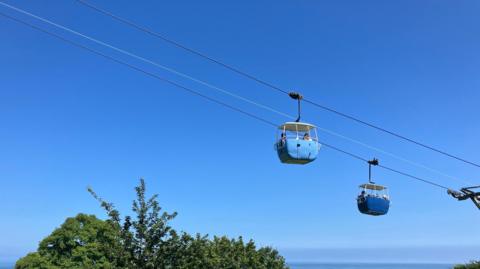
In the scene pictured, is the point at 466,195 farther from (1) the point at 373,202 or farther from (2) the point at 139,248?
(2) the point at 139,248

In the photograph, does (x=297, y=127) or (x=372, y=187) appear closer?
(x=297, y=127)

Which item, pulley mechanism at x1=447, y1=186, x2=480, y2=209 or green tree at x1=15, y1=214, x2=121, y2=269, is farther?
Answer: green tree at x1=15, y1=214, x2=121, y2=269

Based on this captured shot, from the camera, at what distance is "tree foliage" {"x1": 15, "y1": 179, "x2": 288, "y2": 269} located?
16109mm

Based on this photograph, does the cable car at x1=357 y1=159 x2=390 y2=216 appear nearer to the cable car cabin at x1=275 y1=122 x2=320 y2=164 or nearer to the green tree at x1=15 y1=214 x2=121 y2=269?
the cable car cabin at x1=275 y1=122 x2=320 y2=164

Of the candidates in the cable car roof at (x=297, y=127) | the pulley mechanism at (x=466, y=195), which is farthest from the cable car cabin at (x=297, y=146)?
the pulley mechanism at (x=466, y=195)

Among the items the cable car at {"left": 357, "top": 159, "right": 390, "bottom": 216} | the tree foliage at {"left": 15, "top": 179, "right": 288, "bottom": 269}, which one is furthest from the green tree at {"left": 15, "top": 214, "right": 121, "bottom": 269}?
the cable car at {"left": 357, "top": 159, "right": 390, "bottom": 216}

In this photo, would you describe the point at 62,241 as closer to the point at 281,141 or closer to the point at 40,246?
the point at 40,246

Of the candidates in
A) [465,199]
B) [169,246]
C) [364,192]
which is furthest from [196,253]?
[465,199]

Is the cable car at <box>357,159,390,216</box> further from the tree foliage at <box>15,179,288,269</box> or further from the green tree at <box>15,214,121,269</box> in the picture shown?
the green tree at <box>15,214,121,269</box>

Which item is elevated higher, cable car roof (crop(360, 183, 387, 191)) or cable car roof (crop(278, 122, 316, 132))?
cable car roof (crop(278, 122, 316, 132))

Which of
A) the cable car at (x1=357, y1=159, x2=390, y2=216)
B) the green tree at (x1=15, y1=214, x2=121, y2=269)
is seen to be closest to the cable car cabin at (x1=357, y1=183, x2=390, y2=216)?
the cable car at (x1=357, y1=159, x2=390, y2=216)

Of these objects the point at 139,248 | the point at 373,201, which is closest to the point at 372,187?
the point at 373,201

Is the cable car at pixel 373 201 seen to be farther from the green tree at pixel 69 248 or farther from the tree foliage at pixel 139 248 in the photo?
the green tree at pixel 69 248

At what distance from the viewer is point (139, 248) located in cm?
1625
